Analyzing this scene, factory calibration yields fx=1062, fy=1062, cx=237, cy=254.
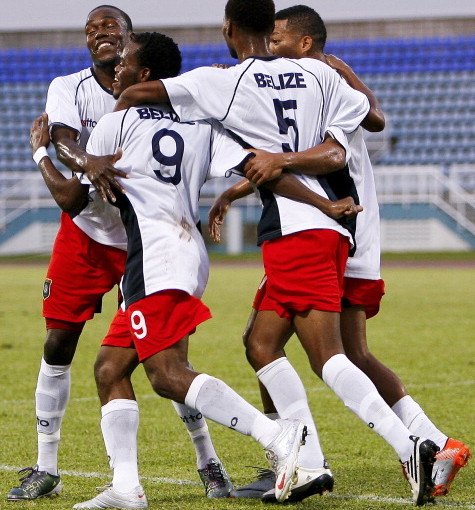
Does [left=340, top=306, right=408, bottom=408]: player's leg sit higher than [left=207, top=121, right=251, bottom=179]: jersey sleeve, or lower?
lower

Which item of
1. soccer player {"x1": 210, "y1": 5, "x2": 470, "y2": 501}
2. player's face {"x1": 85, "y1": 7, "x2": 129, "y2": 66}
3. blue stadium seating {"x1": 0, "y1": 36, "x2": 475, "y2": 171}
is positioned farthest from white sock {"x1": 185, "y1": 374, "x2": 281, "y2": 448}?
blue stadium seating {"x1": 0, "y1": 36, "x2": 475, "y2": 171}

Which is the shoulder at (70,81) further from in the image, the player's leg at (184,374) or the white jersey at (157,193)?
the player's leg at (184,374)

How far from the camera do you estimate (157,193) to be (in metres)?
4.06

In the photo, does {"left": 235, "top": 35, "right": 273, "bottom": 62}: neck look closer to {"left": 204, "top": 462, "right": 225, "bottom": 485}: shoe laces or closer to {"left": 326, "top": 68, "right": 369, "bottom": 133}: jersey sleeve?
{"left": 326, "top": 68, "right": 369, "bottom": 133}: jersey sleeve

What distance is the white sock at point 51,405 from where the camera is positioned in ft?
15.2

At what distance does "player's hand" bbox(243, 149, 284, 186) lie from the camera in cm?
410

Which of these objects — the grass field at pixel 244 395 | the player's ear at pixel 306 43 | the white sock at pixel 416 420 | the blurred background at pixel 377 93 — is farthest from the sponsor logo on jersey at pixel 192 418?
the blurred background at pixel 377 93

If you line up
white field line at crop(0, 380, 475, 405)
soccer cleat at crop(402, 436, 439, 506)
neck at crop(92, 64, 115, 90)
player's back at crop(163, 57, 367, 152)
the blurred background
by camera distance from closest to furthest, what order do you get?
soccer cleat at crop(402, 436, 439, 506), player's back at crop(163, 57, 367, 152), neck at crop(92, 64, 115, 90), white field line at crop(0, 380, 475, 405), the blurred background

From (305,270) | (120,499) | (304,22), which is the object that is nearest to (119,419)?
(120,499)

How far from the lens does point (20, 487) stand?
4.47m

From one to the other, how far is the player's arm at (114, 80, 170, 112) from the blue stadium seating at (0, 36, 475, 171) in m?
25.4

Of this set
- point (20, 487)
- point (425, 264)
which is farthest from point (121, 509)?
point (425, 264)

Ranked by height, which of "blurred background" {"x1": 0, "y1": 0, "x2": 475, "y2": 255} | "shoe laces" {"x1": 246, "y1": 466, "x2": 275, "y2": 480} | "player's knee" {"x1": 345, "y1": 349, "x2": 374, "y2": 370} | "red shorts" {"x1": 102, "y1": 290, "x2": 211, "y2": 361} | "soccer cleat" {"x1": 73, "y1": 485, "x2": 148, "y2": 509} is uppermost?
"red shorts" {"x1": 102, "y1": 290, "x2": 211, "y2": 361}

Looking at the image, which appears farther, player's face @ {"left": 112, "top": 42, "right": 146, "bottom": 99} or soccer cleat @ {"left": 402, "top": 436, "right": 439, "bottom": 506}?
player's face @ {"left": 112, "top": 42, "right": 146, "bottom": 99}
